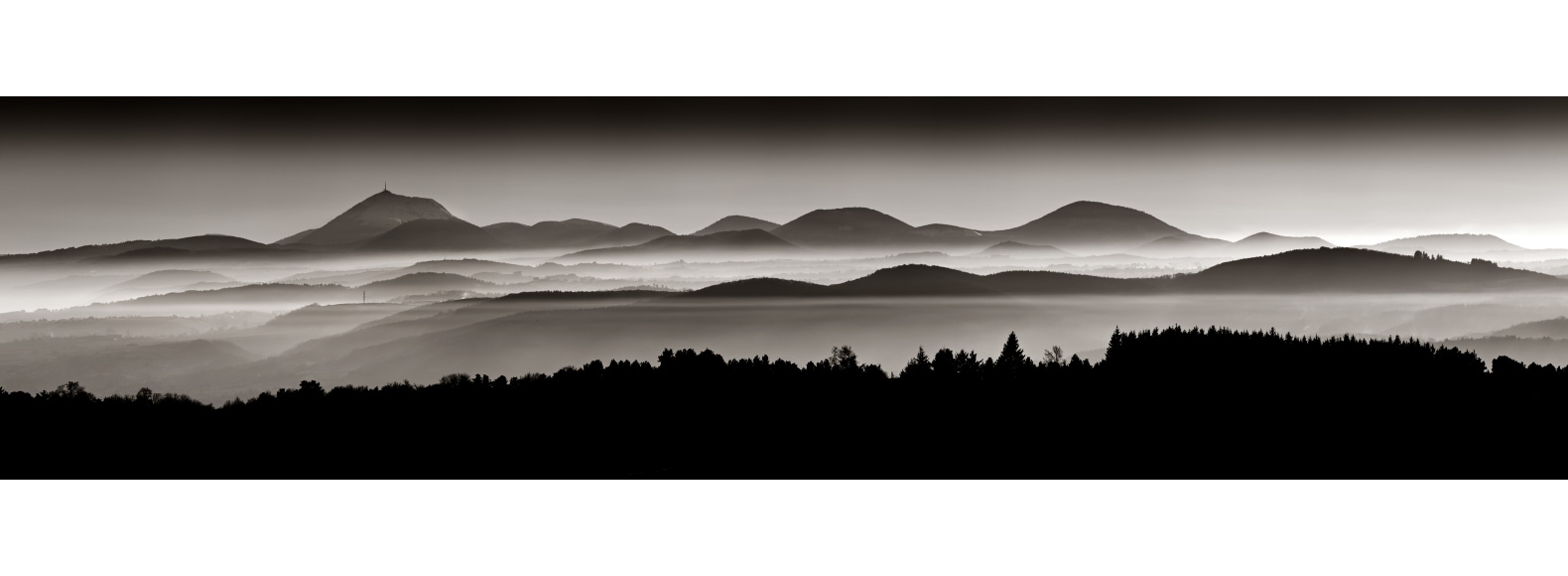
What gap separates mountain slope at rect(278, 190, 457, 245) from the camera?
11.9 m

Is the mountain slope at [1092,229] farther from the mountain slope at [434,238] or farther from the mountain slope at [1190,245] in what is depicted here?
the mountain slope at [434,238]

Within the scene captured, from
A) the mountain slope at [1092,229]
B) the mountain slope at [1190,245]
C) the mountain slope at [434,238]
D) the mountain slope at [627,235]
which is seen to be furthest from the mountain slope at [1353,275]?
the mountain slope at [434,238]

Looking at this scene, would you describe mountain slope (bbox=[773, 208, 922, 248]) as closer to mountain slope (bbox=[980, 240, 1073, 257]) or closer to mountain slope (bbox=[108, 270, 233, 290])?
mountain slope (bbox=[980, 240, 1073, 257])

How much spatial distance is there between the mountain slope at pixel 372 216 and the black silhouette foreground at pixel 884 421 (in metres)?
1.95

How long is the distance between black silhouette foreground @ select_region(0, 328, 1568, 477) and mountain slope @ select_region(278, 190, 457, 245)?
6.40ft

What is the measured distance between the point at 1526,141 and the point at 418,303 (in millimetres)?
12689

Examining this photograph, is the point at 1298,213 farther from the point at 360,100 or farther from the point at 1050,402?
the point at 360,100

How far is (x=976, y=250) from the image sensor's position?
1199cm

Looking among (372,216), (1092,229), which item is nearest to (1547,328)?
(1092,229)

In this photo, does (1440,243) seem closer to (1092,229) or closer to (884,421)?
(1092,229)

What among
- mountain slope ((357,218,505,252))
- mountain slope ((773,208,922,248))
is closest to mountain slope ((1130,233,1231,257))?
mountain slope ((773,208,922,248))

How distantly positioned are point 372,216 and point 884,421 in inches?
249

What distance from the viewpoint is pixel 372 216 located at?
12.0 metres

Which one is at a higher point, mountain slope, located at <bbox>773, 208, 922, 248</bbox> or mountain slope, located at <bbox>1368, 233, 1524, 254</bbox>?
mountain slope, located at <bbox>773, 208, 922, 248</bbox>
